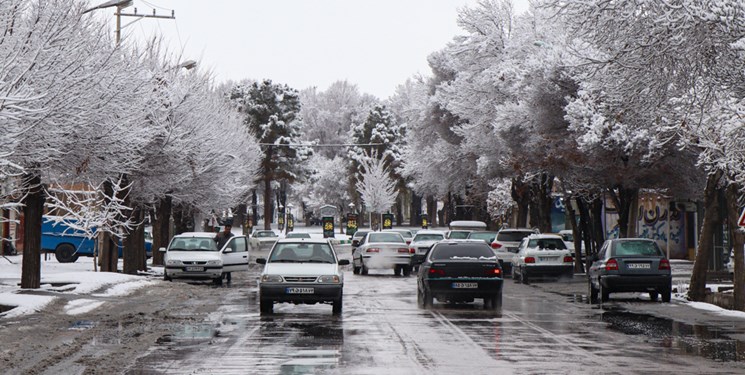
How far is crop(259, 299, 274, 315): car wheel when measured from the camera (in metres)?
21.0

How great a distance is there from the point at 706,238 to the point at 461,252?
6141 mm

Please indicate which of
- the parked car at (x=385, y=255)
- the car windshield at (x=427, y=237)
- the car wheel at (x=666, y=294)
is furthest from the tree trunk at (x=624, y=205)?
the car wheel at (x=666, y=294)

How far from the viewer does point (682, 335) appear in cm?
1705

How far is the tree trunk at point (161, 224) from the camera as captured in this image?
42.6 m

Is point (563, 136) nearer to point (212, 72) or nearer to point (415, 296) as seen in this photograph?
point (415, 296)

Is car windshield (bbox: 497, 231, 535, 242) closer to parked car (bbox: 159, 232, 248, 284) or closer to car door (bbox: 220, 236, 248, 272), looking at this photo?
car door (bbox: 220, 236, 248, 272)

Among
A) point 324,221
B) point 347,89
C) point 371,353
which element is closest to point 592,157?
point 371,353

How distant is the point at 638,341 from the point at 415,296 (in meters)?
12.0

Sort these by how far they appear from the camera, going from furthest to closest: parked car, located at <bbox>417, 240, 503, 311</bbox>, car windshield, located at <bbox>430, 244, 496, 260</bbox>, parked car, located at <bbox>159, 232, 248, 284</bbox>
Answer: parked car, located at <bbox>159, 232, 248, 284</bbox>
car windshield, located at <bbox>430, 244, 496, 260</bbox>
parked car, located at <bbox>417, 240, 503, 311</bbox>

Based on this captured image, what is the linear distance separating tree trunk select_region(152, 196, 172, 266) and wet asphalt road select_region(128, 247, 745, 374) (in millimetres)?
18795

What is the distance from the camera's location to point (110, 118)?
23672mm

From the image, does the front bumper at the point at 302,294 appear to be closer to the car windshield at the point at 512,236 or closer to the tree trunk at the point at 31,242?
the tree trunk at the point at 31,242

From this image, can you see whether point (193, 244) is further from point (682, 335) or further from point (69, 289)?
point (682, 335)

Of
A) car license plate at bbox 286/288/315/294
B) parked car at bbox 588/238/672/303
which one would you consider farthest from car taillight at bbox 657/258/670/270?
car license plate at bbox 286/288/315/294
